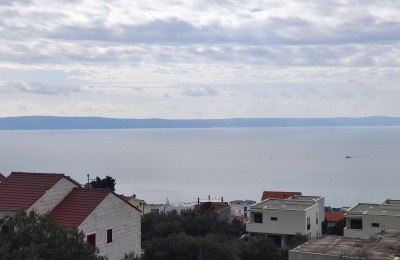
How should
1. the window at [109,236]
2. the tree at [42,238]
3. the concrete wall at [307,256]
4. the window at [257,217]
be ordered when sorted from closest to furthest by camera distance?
1. the tree at [42,238]
2. the concrete wall at [307,256]
3. the window at [109,236]
4. the window at [257,217]

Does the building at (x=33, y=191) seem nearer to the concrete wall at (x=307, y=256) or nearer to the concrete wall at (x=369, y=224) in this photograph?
the concrete wall at (x=307, y=256)

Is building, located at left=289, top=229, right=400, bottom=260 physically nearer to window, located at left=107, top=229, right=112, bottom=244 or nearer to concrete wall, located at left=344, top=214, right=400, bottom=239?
window, located at left=107, top=229, right=112, bottom=244

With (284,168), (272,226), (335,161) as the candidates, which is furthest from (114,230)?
(335,161)

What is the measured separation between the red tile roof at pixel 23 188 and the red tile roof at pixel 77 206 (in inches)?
32.2

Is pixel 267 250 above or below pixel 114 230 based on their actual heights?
below

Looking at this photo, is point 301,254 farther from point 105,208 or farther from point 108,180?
point 108,180

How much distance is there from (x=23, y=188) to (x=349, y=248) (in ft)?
37.1

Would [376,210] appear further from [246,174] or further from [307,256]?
[246,174]

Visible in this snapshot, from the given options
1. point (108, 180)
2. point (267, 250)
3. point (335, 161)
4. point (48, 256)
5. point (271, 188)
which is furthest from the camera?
point (335, 161)

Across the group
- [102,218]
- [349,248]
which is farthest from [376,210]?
[102,218]

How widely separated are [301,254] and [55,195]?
28.2ft

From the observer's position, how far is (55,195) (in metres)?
19.5

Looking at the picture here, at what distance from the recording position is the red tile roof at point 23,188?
740 inches

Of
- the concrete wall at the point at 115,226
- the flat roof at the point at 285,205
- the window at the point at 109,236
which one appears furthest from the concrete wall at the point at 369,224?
the window at the point at 109,236
